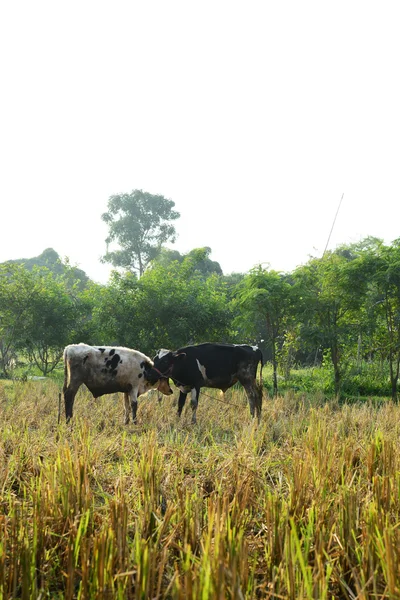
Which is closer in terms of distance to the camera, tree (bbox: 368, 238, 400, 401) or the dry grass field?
the dry grass field

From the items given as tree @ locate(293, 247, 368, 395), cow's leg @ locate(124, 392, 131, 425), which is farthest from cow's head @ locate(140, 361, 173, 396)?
tree @ locate(293, 247, 368, 395)

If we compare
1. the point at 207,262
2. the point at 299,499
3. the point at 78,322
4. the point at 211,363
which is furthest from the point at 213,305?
the point at 207,262

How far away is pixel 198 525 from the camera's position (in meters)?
2.70

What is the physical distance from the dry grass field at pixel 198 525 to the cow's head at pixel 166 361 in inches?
97.4

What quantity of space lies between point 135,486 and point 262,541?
1.08m

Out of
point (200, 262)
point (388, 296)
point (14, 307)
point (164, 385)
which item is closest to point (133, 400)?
point (164, 385)

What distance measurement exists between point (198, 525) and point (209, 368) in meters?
5.80

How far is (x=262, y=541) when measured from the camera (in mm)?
2939

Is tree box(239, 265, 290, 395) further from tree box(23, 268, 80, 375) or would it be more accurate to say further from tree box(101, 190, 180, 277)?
tree box(101, 190, 180, 277)

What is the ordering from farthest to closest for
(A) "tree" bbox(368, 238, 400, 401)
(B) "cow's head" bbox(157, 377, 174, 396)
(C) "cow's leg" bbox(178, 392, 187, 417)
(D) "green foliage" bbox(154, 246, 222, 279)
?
(D) "green foliage" bbox(154, 246, 222, 279) < (A) "tree" bbox(368, 238, 400, 401) < (B) "cow's head" bbox(157, 377, 174, 396) < (C) "cow's leg" bbox(178, 392, 187, 417)

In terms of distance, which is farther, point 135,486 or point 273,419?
point 273,419

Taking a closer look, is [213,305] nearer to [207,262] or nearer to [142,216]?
[207,262]

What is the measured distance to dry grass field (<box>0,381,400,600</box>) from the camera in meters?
2.07

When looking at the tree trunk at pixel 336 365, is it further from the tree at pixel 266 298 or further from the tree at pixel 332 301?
the tree at pixel 266 298
